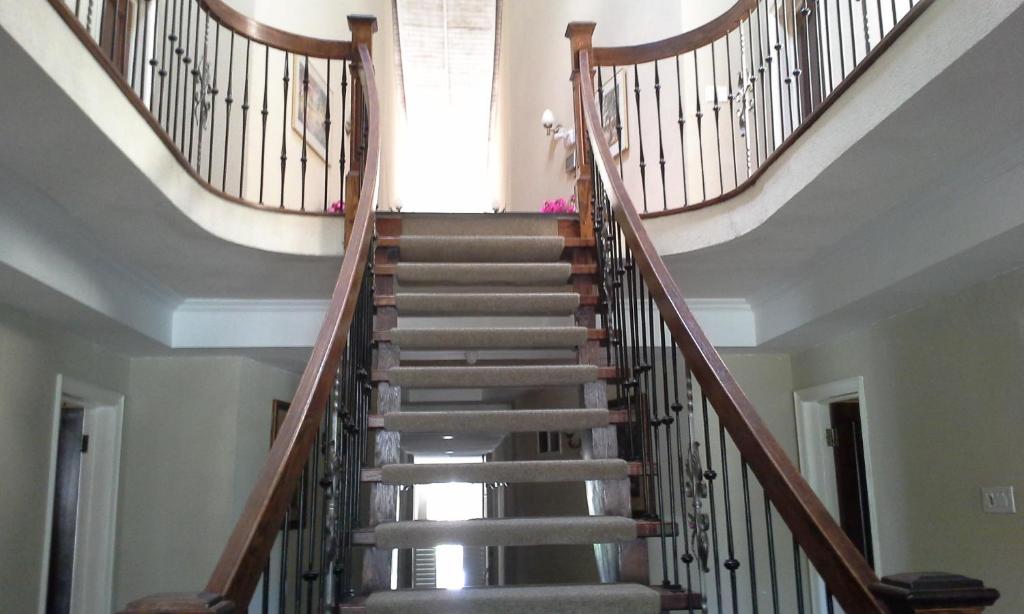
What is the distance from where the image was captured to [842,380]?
4516 mm

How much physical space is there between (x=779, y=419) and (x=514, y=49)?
5.35 m

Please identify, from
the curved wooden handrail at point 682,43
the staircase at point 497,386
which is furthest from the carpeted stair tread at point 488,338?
the curved wooden handrail at point 682,43

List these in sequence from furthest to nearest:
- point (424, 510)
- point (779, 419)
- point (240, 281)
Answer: point (424, 510) < point (779, 419) < point (240, 281)

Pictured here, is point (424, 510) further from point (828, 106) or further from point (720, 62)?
point (828, 106)

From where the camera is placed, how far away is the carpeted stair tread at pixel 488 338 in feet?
11.2

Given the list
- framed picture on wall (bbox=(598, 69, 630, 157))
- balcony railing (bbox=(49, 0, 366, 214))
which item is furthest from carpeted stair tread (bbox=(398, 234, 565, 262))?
framed picture on wall (bbox=(598, 69, 630, 157))

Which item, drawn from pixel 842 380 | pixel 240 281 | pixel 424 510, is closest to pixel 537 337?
pixel 240 281

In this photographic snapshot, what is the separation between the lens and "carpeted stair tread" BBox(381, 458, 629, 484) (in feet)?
9.03

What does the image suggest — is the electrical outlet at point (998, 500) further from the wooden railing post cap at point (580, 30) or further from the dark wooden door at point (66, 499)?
the dark wooden door at point (66, 499)

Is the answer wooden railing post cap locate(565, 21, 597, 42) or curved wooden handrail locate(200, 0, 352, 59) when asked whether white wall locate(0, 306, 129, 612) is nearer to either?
curved wooden handrail locate(200, 0, 352, 59)

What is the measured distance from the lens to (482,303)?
3.62 metres

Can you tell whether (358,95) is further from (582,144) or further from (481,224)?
(582,144)

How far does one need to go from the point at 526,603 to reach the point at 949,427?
7.51 feet

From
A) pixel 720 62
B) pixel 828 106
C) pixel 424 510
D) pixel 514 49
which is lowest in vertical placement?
pixel 424 510
